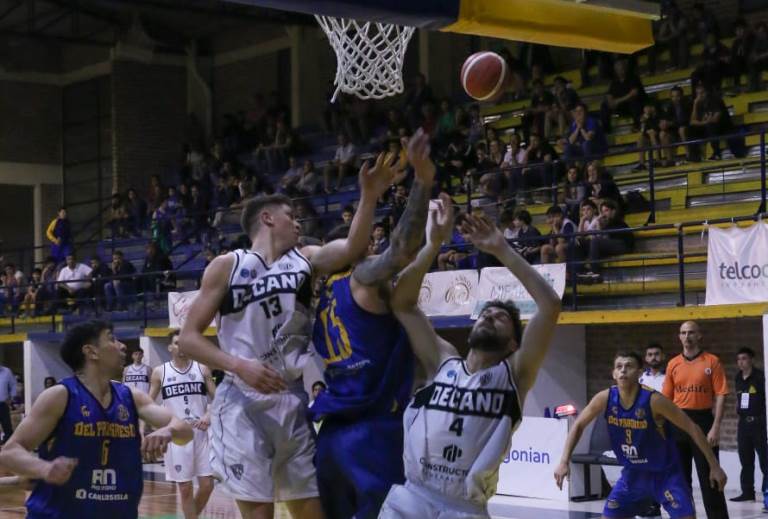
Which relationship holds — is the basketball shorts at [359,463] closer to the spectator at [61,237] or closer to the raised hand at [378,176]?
the raised hand at [378,176]

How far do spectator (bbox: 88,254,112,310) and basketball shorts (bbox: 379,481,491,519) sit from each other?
1669cm

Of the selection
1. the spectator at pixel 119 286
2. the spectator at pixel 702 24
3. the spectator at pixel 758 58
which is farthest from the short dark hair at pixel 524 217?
the spectator at pixel 119 286

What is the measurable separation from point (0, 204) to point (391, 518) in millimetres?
26324

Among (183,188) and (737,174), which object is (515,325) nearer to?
(737,174)

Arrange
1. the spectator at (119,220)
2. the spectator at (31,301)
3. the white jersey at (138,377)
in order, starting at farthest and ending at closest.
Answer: the spectator at (119,220)
the spectator at (31,301)
the white jersey at (138,377)

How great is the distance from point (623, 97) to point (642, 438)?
9.86 m

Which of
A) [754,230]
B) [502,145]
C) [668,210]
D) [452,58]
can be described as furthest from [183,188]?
[754,230]

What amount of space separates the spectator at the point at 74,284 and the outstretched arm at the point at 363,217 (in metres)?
16.7

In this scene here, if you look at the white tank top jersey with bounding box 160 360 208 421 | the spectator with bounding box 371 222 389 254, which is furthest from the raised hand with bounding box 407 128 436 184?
the spectator with bounding box 371 222 389 254

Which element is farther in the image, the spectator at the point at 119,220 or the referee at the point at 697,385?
the spectator at the point at 119,220

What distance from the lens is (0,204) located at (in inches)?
1161

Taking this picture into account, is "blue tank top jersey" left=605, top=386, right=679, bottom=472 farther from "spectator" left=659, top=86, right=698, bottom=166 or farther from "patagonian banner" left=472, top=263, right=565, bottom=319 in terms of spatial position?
"spectator" left=659, top=86, right=698, bottom=166

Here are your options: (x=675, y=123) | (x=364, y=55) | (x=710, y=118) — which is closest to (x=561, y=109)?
(x=675, y=123)

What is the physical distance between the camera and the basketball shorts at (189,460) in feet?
34.9
